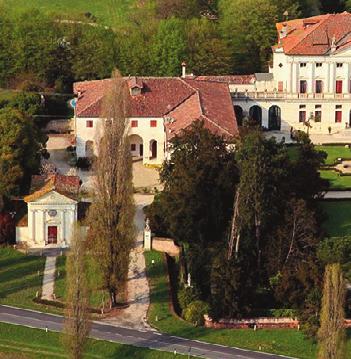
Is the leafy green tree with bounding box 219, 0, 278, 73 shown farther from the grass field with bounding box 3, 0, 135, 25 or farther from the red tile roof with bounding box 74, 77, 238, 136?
the grass field with bounding box 3, 0, 135, 25

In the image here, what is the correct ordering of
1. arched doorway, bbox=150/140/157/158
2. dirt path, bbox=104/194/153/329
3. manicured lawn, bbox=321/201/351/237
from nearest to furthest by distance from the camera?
dirt path, bbox=104/194/153/329 → manicured lawn, bbox=321/201/351/237 → arched doorway, bbox=150/140/157/158

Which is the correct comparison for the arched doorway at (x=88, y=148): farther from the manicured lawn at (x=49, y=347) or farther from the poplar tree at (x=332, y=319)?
the poplar tree at (x=332, y=319)

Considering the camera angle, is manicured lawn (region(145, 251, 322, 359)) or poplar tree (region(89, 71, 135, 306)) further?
poplar tree (region(89, 71, 135, 306))

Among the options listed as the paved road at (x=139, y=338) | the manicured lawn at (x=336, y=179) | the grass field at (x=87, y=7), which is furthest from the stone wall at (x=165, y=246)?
the grass field at (x=87, y=7)

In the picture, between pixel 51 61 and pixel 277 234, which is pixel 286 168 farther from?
pixel 51 61

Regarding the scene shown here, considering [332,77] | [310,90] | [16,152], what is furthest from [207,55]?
[16,152]

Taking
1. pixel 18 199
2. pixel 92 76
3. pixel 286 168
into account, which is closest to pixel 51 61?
pixel 92 76

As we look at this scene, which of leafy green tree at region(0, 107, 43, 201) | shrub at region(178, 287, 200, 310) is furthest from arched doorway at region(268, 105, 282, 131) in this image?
shrub at region(178, 287, 200, 310)
